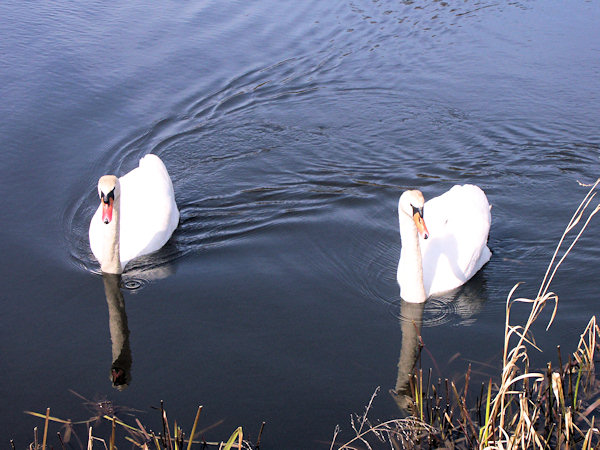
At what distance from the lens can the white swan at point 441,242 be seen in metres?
8.10

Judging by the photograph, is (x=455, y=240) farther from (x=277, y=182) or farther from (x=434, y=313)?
(x=277, y=182)

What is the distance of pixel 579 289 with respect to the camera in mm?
8531

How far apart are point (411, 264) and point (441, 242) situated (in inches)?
34.8

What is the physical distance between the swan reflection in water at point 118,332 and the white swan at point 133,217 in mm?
255

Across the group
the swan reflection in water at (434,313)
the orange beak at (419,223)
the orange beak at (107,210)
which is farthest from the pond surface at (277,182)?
the orange beak at (419,223)

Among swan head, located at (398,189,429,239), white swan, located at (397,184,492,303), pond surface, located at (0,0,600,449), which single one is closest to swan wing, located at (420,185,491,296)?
white swan, located at (397,184,492,303)

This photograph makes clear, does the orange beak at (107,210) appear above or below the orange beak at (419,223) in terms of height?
above

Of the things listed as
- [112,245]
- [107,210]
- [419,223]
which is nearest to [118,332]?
[112,245]

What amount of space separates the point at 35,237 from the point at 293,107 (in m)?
5.82

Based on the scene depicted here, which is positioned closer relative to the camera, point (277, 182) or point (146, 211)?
point (146, 211)

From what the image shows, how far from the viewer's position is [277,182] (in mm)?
11133

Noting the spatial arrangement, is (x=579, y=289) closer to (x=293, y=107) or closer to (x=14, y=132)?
(x=293, y=107)

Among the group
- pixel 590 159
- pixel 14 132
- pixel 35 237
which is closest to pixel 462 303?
pixel 590 159

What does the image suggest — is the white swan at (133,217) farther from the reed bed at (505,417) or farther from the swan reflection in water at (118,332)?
the reed bed at (505,417)
